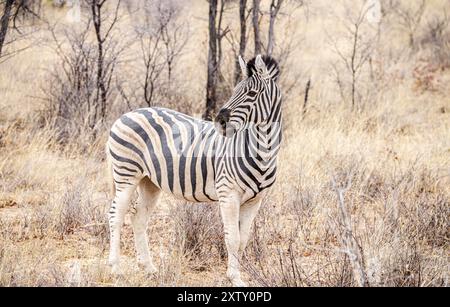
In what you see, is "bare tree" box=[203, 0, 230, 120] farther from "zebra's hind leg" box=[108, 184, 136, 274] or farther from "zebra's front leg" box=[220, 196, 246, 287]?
"zebra's front leg" box=[220, 196, 246, 287]

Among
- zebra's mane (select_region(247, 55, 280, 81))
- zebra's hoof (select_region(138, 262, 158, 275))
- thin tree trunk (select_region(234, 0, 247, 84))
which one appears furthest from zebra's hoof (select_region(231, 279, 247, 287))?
thin tree trunk (select_region(234, 0, 247, 84))

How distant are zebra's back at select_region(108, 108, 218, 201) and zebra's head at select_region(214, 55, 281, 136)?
0.47 metres

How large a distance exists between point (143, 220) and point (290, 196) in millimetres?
1984

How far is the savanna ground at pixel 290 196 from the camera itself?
441cm

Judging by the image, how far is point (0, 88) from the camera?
10.9 m

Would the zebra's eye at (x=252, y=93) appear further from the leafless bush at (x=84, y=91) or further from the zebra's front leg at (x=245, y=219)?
the leafless bush at (x=84, y=91)

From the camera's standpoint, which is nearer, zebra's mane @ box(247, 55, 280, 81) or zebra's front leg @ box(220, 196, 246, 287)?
zebra's mane @ box(247, 55, 280, 81)

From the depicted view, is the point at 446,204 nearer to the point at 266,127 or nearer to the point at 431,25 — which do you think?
the point at 266,127

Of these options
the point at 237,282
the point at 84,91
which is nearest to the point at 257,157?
the point at 237,282

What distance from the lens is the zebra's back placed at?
479cm

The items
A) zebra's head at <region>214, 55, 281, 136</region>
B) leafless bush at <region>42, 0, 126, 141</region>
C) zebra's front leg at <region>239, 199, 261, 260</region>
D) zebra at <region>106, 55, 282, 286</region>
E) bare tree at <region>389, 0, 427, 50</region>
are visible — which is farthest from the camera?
bare tree at <region>389, 0, 427, 50</region>

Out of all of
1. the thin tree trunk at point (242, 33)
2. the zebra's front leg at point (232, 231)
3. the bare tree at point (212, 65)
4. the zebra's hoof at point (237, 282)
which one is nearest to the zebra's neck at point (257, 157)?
the zebra's front leg at point (232, 231)
